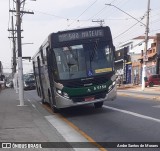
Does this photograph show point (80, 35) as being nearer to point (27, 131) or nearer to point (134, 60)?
point (27, 131)

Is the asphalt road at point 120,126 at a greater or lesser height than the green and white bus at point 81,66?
lesser

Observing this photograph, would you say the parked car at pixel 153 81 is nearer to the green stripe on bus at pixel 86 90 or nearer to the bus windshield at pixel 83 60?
the bus windshield at pixel 83 60

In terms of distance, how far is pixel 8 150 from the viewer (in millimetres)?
9492

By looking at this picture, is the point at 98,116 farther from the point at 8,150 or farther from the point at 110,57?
the point at 8,150

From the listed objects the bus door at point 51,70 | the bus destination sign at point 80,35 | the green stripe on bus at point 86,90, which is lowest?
the green stripe on bus at point 86,90

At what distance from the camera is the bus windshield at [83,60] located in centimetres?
1664

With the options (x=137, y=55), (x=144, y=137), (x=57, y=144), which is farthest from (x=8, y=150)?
(x=137, y=55)

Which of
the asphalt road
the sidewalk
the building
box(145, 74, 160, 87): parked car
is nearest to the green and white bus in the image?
the asphalt road

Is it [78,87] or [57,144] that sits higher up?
[78,87]

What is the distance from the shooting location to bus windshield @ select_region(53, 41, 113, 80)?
16641 mm

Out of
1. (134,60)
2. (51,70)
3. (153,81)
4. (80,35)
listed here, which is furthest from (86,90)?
(134,60)

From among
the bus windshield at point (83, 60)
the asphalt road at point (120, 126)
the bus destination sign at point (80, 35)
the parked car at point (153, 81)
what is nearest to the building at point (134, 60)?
the parked car at point (153, 81)

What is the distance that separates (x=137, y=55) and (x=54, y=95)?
61.8 metres

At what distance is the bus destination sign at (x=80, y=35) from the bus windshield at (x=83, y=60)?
350 mm
